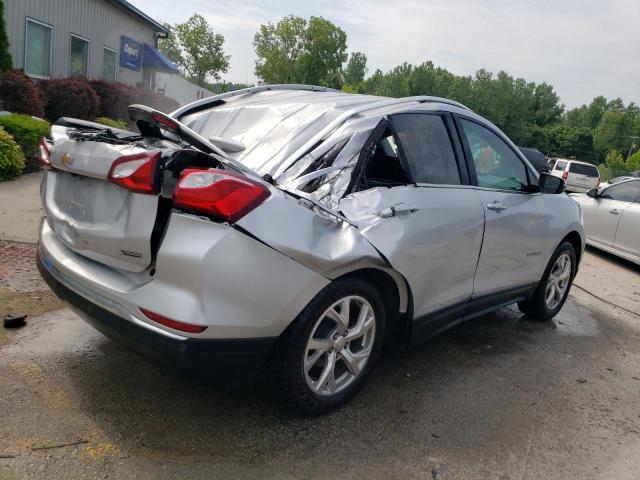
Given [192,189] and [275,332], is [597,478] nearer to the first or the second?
[275,332]

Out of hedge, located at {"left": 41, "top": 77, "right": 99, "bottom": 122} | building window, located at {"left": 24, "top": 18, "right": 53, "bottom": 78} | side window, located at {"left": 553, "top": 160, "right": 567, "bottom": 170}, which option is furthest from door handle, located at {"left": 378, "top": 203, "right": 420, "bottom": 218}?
side window, located at {"left": 553, "top": 160, "right": 567, "bottom": 170}

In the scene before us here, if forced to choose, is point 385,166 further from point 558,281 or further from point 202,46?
point 202,46

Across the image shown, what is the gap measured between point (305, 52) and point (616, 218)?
4682 cm

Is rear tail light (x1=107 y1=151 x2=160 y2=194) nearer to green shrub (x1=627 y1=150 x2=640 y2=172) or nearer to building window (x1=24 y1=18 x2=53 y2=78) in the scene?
building window (x1=24 y1=18 x2=53 y2=78)

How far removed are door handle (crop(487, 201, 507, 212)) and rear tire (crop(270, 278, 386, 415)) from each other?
4.12ft

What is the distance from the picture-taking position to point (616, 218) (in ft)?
28.9

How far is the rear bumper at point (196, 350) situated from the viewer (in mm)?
2357

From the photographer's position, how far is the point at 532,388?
3.68m

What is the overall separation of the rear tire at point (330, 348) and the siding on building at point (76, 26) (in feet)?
45.6

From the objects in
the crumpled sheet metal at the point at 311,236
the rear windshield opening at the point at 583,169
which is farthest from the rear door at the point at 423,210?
the rear windshield opening at the point at 583,169

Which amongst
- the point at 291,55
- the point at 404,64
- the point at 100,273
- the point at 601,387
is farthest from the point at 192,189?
the point at 404,64

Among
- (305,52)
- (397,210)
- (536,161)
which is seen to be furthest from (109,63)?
(305,52)

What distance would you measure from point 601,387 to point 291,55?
52695 mm

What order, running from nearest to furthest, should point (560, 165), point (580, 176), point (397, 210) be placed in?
point (397, 210) → point (580, 176) → point (560, 165)
